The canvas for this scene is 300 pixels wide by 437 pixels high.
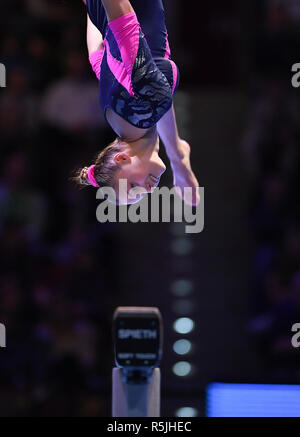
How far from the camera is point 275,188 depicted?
16.1 feet

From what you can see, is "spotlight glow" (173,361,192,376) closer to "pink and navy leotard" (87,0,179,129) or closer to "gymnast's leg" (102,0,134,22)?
"pink and navy leotard" (87,0,179,129)

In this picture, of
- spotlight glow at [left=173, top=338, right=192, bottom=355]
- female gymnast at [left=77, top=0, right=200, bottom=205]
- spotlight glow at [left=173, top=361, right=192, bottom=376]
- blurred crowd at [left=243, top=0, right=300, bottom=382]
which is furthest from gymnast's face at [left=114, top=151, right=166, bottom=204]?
spotlight glow at [left=173, top=338, right=192, bottom=355]

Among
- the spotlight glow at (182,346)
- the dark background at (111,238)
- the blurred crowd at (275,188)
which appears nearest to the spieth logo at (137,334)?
the dark background at (111,238)

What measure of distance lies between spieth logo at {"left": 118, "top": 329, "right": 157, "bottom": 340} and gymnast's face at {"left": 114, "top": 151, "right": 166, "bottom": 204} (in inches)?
16.9

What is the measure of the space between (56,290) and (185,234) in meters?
1.06

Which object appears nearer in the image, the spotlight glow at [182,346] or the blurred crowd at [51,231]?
the blurred crowd at [51,231]

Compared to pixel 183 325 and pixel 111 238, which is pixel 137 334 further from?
pixel 111 238

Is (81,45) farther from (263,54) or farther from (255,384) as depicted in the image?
(255,384)

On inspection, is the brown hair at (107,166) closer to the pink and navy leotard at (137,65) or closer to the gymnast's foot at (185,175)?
the pink and navy leotard at (137,65)

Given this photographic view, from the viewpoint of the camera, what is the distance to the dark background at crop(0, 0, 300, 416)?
4301 millimetres

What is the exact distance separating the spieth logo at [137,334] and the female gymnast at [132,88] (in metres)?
0.43

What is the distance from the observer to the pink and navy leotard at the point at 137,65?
8.28 feet

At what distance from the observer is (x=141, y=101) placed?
259 cm

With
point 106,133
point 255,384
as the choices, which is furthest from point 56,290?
point 255,384
